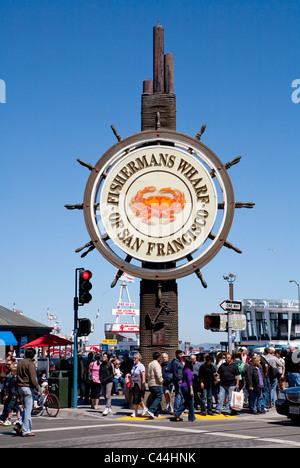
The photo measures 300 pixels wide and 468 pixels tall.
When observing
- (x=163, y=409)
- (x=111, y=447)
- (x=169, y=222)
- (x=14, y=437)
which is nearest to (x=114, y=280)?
(x=169, y=222)

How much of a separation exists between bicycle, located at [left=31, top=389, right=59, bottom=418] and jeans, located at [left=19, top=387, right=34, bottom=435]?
180 inches

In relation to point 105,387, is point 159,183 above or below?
above

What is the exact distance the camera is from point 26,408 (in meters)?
13.1

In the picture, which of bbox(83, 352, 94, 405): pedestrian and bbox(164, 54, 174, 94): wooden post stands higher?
→ bbox(164, 54, 174, 94): wooden post

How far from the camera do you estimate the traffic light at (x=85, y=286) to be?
61.1ft

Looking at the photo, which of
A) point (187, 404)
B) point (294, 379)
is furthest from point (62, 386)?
point (294, 379)

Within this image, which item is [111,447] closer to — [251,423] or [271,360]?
[251,423]

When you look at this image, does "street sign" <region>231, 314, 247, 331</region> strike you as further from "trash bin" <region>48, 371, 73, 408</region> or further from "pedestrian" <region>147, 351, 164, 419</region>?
"trash bin" <region>48, 371, 73, 408</region>

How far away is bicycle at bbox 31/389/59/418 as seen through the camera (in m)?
18.1

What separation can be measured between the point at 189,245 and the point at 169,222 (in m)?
1.02

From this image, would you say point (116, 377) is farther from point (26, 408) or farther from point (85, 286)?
point (26, 408)

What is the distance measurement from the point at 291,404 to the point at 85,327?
6.68m

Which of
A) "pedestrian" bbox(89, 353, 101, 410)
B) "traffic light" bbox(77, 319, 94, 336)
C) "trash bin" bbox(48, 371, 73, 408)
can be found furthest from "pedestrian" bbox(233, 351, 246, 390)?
"trash bin" bbox(48, 371, 73, 408)

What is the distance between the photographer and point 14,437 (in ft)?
42.7
